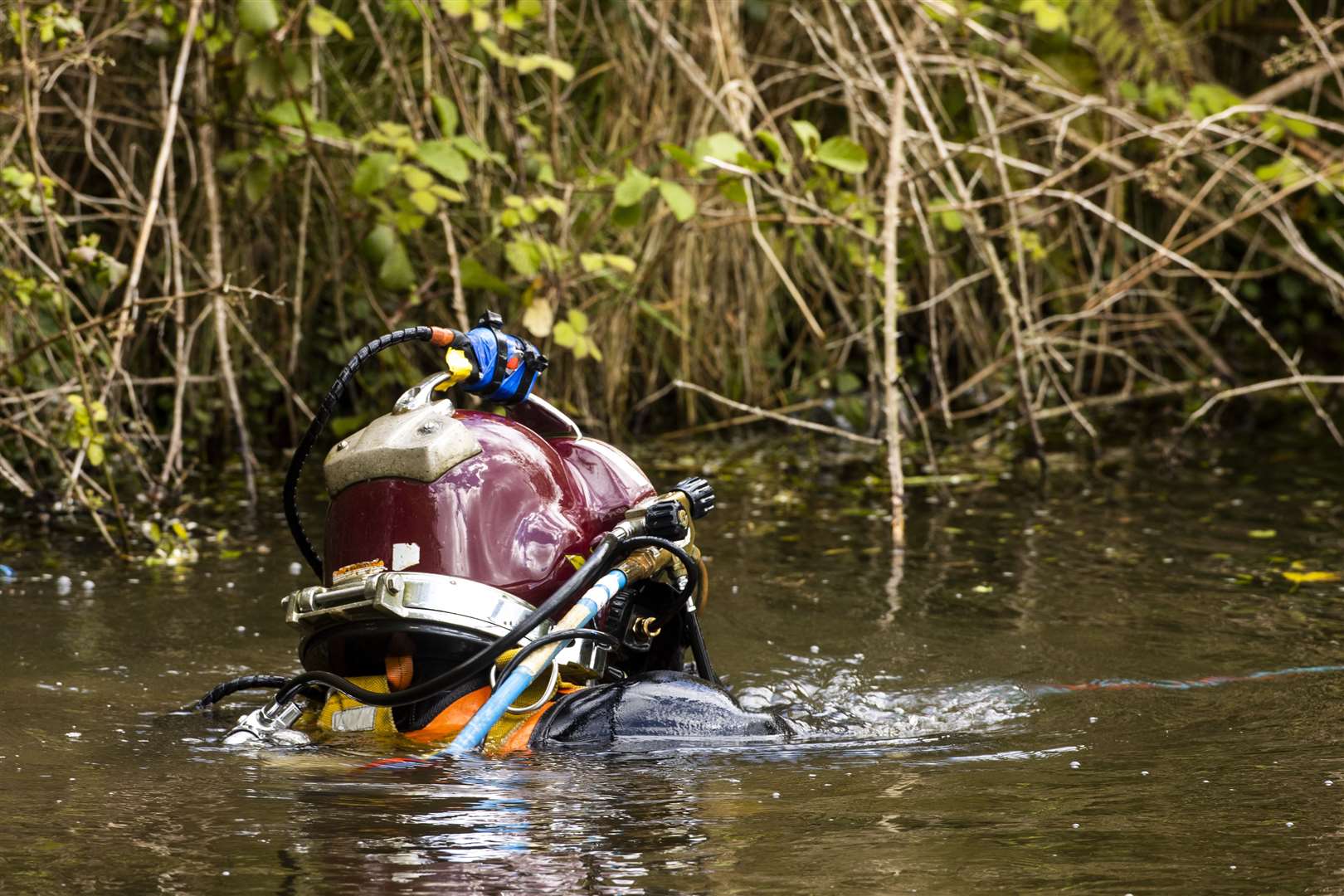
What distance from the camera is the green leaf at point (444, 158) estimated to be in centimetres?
652

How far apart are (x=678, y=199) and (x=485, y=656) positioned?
3320 mm

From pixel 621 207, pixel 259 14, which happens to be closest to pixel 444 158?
pixel 621 207

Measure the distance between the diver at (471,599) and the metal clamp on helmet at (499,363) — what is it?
0.04m

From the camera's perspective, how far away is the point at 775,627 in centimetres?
514

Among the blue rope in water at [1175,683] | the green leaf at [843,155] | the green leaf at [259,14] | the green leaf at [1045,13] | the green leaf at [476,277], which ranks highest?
the green leaf at [259,14]

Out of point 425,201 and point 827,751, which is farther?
point 425,201

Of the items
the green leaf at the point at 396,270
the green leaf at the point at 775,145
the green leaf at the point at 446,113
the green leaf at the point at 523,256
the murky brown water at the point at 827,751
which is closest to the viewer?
the murky brown water at the point at 827,751

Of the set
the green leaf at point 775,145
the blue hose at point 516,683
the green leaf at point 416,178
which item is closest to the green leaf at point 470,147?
the green leaf at point 416,178

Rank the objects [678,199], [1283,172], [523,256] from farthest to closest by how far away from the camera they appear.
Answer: [1283,172], [523,256], [678,199]

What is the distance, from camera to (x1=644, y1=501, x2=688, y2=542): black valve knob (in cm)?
353

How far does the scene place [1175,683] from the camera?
170 inches

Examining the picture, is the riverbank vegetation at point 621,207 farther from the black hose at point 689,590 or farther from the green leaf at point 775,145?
the black hose at point 689,590

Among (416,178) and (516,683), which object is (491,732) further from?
(416,178)

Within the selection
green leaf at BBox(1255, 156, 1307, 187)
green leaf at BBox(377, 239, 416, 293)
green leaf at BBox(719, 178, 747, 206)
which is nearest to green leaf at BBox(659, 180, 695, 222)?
green leaf at BBox(719, 178, 747, 206)
